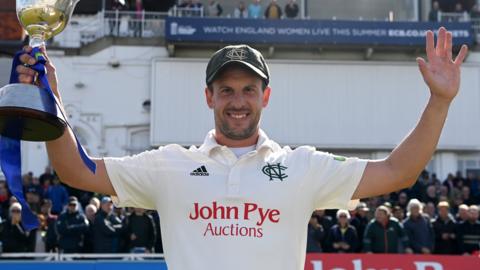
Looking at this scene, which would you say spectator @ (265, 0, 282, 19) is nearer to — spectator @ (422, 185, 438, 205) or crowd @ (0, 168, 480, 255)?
spectator @ (422, 185, 438, 205)

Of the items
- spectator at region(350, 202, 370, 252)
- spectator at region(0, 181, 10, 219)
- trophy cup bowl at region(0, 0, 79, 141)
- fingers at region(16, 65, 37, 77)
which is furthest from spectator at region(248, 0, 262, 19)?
fingers at region(16, 65, 37, 77)

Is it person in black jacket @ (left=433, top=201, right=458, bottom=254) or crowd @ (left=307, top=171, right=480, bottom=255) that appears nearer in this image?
crowd @ (left=307, top=171, right=480, bottom=255)

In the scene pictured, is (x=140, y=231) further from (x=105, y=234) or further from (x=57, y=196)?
(x=57, y=196)

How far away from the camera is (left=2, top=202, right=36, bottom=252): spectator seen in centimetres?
1066

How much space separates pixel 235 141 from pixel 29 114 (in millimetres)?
782

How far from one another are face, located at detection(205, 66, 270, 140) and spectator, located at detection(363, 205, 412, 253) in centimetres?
829

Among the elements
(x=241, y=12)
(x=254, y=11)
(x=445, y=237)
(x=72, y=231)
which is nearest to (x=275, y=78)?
(x=254, y=11)

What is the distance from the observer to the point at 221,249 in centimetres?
292

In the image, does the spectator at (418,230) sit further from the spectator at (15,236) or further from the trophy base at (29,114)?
the trophy base at (29,114)

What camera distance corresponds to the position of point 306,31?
76.6 ft

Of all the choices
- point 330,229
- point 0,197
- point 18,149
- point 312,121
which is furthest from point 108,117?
point 18,149

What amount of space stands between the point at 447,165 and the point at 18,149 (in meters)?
21.2

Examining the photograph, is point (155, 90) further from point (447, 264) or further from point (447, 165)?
point (447, 264)

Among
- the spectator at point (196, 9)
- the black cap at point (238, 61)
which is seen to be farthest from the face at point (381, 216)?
the spectator at point (196, 9)
